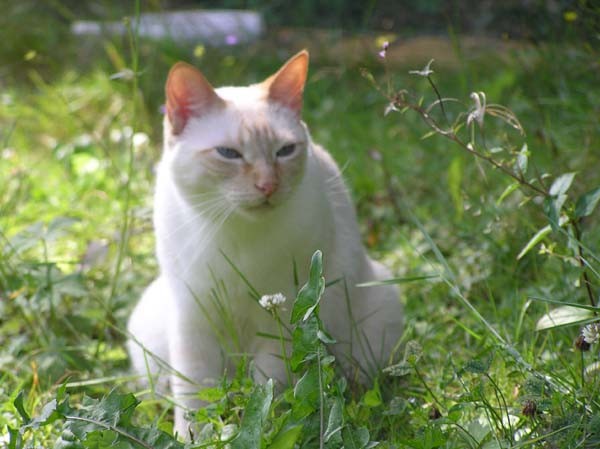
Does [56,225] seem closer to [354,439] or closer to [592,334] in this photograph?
[354,439]

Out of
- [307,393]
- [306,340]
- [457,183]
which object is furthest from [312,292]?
[457,183]

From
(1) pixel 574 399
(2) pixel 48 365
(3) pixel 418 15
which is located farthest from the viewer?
(3) pixel 418 15

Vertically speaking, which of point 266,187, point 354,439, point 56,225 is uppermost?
point 266,187

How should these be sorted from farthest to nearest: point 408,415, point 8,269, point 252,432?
point 8,269, point 408,415, point 252,432

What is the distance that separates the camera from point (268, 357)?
2.21 m

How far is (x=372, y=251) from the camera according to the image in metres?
3.21

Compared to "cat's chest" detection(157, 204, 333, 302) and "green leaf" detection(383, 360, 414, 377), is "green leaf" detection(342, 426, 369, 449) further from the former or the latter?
"cat's chest" detection(157, 204, 333, 302)

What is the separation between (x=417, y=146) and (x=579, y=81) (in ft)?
2.81

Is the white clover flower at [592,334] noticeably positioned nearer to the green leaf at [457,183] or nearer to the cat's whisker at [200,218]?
the cat's whisker at [200,218]

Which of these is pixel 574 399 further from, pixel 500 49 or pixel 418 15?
pixel 418 15

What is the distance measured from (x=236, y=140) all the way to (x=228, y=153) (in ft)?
0.14

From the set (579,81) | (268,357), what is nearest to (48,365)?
(268,357)

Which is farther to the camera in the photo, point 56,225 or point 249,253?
point 56,225

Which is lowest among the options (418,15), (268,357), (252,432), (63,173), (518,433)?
(418,15)
